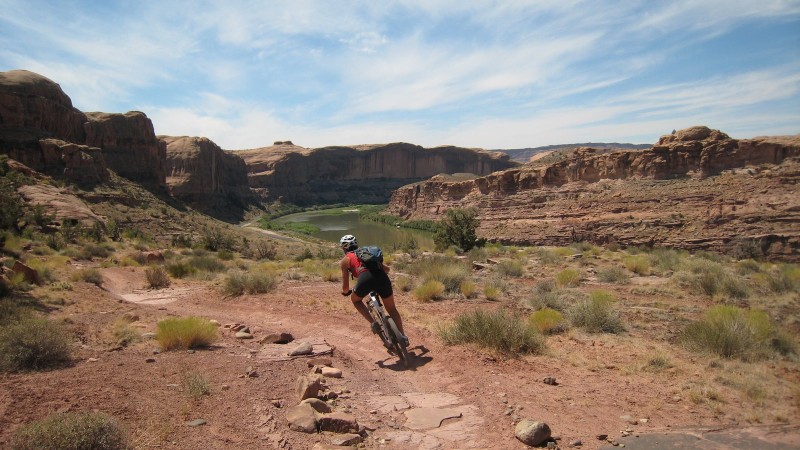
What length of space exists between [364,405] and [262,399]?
41.6 inches

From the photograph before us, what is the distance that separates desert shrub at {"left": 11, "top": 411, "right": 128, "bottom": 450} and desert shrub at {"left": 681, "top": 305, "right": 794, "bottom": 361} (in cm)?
710

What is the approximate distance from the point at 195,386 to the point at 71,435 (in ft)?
4.84

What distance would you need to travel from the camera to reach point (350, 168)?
548 feet

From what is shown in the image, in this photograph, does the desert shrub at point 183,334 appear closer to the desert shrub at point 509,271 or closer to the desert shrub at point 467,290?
the desert shrub at point 467,290

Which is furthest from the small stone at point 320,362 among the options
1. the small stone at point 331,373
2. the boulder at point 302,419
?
the boulder at point 302,419

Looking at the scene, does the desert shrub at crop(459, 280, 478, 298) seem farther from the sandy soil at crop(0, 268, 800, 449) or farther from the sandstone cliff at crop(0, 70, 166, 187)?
the sandstone cliff at crop(0, 70, 166, 187)

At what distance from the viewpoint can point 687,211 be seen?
1393 inches

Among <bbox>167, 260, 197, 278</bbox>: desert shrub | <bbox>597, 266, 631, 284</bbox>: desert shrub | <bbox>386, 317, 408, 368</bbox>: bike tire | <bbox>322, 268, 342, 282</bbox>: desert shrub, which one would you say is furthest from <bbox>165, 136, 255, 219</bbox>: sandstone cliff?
<bbox>386, 317, 408, 368</bbox>: bike tire

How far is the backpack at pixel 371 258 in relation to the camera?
6.41 m

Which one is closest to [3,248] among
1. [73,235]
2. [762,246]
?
[73,235]

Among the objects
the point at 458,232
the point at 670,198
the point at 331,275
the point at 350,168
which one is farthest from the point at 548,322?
the point at 350,168

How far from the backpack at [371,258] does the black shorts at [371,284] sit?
3.3 inches

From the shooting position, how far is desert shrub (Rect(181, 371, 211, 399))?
4.66 meters

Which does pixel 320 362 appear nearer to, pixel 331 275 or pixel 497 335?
pixel 497 335
